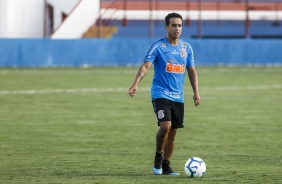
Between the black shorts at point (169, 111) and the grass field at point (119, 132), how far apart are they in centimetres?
77

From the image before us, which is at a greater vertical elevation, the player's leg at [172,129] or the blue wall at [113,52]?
the player's leg at [172,129]

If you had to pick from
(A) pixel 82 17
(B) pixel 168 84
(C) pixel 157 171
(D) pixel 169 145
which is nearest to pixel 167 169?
(C) pixel 157 171

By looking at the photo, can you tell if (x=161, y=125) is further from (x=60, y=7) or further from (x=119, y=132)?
(x=60, y=7)

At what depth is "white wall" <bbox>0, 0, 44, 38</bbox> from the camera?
4222 cm

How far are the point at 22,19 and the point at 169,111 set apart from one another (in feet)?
102

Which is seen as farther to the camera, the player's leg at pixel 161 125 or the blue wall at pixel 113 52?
the blue wall at pixel 113 52

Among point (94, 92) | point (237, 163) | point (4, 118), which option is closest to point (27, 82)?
point (94, 92)

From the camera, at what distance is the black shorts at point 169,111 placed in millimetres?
12164

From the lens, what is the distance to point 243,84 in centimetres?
3241

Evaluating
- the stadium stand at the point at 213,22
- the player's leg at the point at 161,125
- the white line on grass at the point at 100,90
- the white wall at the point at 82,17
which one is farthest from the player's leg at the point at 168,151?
the stadium stand at the point at 213,22

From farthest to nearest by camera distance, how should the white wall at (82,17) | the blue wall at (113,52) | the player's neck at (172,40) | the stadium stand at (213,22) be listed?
the stadium stand at (213,22) → the white wall at (82,17) → the blue wall at (113,52) → the player's neck at (172,40)

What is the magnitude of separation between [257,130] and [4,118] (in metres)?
5.61

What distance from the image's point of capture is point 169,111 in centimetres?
1224

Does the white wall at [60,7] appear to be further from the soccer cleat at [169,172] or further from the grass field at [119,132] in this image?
the soccer cleat at [169,172]
